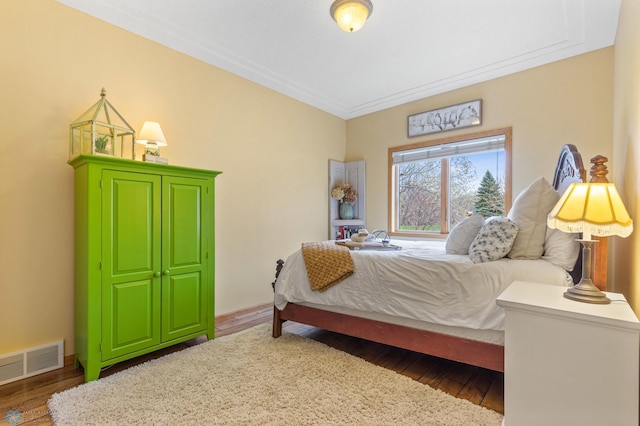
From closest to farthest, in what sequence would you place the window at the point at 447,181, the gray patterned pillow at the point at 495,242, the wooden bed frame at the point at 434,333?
1. the wooden bed frame at the point at 434,333
2. the gray patterned pillow at the point at 495,242
3. the window at the point at 447,181

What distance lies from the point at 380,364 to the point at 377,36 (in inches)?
111

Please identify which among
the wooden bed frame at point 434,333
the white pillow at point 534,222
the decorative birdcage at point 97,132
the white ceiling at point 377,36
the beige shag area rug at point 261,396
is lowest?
the beige shag area rug at point 261,396

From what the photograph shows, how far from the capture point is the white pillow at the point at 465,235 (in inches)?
89.4

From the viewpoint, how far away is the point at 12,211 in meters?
2.08

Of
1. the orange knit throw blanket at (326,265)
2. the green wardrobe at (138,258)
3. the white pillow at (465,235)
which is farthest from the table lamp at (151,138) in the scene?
the white pillow at (465,235)

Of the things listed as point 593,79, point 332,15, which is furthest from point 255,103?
point 593,79

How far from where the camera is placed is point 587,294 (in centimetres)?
135

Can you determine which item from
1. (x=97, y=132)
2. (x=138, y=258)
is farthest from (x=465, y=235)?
(x=97, y=132)

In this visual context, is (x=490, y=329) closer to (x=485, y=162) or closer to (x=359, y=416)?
(x=359, y=416)

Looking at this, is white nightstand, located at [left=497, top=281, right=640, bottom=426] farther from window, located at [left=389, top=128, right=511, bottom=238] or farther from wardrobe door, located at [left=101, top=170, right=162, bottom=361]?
window, located at [left=389, top=128, right=511, bottom=238]

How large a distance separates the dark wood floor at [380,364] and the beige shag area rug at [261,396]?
0.10 m

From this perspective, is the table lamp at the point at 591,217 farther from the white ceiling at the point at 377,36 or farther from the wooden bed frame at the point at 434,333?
the white ceiling at the point at 377,36

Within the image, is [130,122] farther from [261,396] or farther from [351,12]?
[261,396]

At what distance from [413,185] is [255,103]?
242 cm
